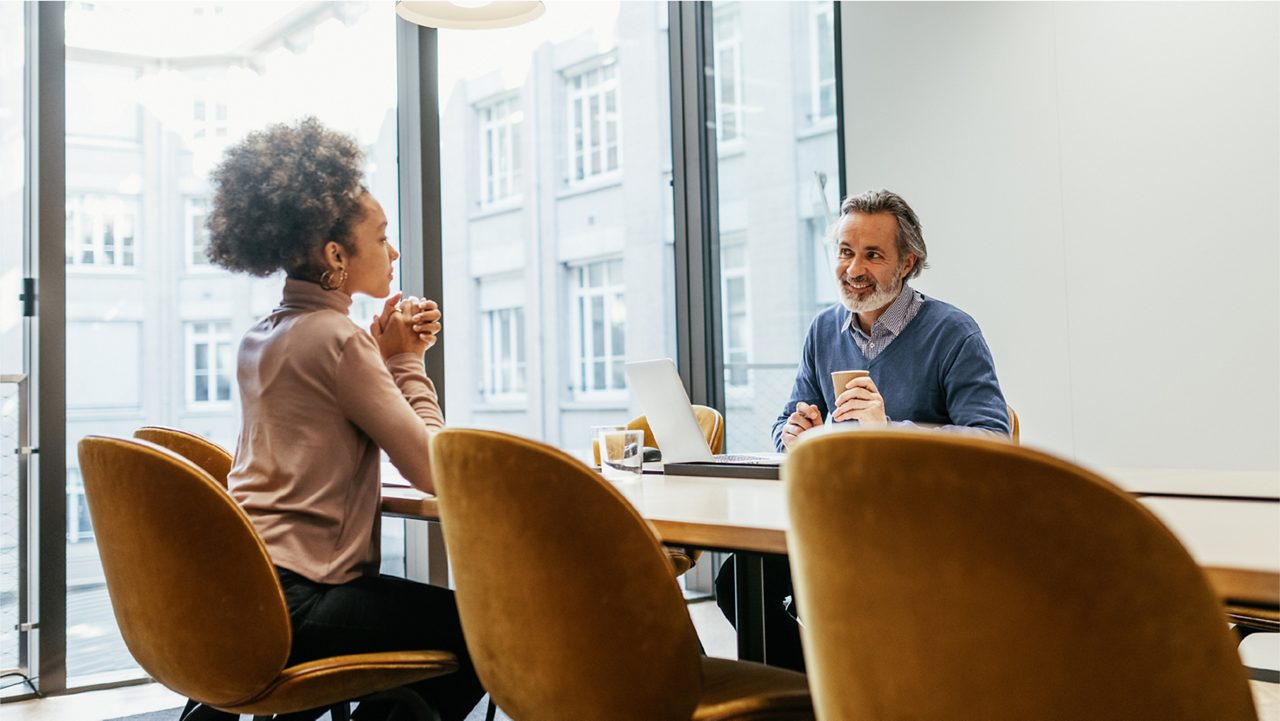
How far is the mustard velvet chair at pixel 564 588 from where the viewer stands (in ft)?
3.91

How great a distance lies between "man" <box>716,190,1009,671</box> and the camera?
2381 mm

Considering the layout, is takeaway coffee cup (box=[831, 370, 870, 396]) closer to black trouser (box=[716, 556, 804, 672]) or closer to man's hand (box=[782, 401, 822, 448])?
man's hand (box=[782, 401, 822, 448])

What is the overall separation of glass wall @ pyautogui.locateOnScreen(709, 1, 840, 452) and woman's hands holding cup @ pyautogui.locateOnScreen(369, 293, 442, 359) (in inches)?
110

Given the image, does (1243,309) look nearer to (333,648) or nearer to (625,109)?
(333,648)

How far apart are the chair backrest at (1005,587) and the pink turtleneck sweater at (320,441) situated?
37.7 inches

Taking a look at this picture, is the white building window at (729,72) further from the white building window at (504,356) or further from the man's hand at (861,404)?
the white building window at (504,356)

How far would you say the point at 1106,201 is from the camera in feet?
11.4

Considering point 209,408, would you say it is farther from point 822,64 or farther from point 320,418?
point 822,64

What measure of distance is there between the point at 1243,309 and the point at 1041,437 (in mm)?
775

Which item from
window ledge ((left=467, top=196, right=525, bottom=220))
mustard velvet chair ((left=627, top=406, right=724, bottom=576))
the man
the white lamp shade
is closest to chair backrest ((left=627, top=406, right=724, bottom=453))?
mustard velvet chair ((left=627, top=406, right=724, bottom=576))

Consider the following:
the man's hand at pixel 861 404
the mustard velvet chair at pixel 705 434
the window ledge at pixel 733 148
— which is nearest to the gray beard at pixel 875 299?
the mustard velvet chair at pixel 705 434

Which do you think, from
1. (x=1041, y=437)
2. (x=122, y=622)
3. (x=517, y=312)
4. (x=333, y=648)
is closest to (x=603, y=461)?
(x=333, y=648)

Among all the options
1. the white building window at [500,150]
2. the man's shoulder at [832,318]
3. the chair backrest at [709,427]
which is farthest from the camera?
the white building window at [500,150]

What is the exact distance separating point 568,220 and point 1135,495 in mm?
7005
